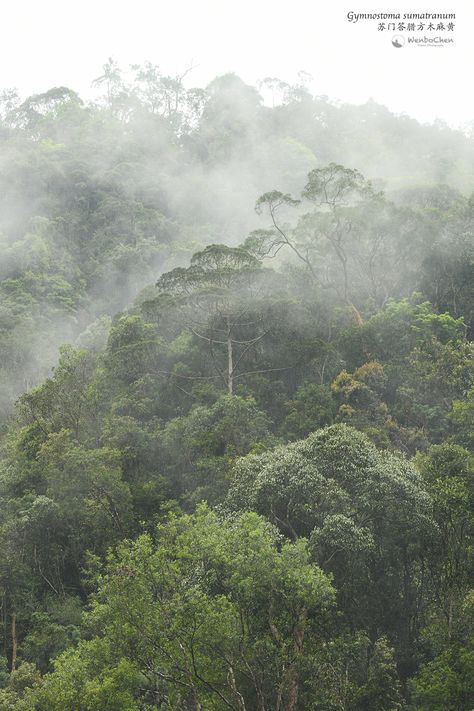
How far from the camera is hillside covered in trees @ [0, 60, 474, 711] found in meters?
13.5

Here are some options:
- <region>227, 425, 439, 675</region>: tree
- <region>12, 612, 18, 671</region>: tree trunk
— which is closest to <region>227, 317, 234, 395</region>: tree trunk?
<region>227, 425, 439, 675</region>: tree

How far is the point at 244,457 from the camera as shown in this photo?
2047 cm

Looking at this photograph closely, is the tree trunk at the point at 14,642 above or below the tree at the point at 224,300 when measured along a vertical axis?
below

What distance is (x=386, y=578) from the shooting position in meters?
17.9

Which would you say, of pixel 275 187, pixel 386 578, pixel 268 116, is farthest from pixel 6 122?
pixel 386 578

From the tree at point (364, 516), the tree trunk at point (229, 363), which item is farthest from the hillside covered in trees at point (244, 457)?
the tree trunk at point (229, 363)

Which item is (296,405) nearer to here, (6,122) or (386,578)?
(386,578)

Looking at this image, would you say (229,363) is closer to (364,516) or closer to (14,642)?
(364,516)

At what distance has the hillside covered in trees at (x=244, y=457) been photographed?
13469 millimetres

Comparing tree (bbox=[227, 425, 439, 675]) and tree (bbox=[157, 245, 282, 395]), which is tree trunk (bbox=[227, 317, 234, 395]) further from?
tree (bbox=[227, 425, 439, 675])

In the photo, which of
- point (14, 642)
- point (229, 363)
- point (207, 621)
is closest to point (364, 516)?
point (207, 621)

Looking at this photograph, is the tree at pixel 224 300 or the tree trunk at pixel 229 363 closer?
the tree trunk at pixel 229 363

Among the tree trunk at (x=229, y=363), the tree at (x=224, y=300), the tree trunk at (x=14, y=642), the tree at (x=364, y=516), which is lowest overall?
the tree trunk at (x=14, y=642)

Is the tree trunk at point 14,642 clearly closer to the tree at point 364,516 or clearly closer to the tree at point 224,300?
the tree at point 364,516
